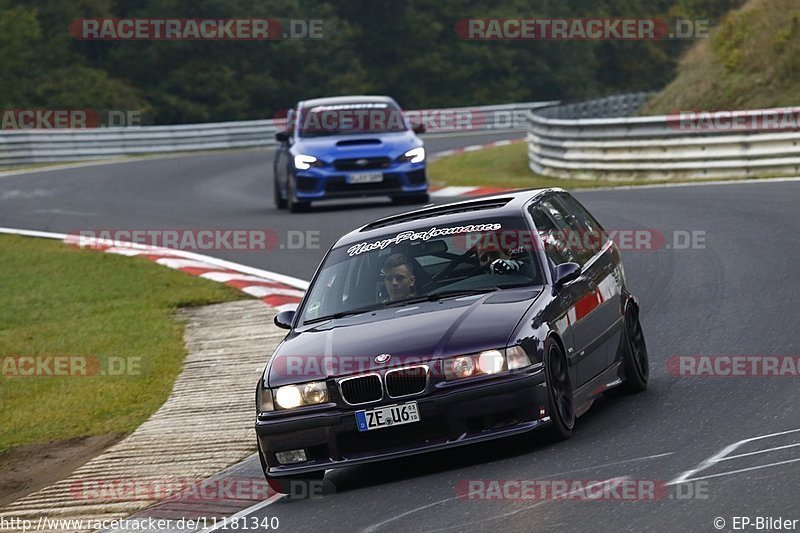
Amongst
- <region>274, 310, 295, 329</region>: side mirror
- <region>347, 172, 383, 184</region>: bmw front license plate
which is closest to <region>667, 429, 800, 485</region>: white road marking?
<region>274, 310, 295, 329</region>: side mirror

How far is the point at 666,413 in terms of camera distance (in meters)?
8.73

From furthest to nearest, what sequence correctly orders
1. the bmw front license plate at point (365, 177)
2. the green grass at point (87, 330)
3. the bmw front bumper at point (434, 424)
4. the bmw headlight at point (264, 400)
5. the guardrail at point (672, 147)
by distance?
the guardrail at point (672, 147) < the bmw front license plate at point (365, 177) < the green grass at point (87, 330) < the bmw headlight at point (264, 400) < the bmw front bumper at point (434, 424)

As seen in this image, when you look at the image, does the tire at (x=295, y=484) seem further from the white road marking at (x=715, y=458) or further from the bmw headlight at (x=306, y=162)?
the bmw headlight at (x=306, y=162)

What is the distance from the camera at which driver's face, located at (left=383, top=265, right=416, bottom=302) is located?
8.85 metres

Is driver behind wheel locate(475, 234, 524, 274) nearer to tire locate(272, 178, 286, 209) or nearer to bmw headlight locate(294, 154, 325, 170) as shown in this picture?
bmw headlight locate(294, 154, 325, 170)

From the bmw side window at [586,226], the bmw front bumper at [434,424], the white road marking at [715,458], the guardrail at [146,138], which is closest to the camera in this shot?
the white road marking at [715,458]

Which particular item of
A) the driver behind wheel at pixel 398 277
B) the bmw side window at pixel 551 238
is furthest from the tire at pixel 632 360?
the driver behind wheel at pixel 398 277

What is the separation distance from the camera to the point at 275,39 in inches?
2478

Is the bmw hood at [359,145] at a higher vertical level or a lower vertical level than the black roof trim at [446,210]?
lower

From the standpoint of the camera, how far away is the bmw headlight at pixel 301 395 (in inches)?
311

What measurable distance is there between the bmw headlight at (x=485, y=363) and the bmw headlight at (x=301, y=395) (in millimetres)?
655

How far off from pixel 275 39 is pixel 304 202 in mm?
41493

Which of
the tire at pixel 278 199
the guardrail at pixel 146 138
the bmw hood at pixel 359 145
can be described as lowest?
the guardrail at pixel 146 138

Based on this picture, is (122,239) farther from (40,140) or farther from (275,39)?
(275,39)
